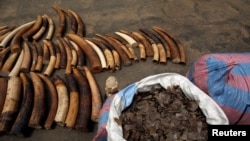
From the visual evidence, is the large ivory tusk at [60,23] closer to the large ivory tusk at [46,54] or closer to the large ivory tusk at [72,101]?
the large ivory tusk at [46,54]

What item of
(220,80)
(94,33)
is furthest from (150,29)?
(220,80)

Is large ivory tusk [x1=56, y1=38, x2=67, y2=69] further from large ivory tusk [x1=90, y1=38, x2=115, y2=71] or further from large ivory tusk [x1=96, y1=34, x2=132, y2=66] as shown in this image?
large ivory tusk [x1=96, y1=34, x2=132, y2=66]

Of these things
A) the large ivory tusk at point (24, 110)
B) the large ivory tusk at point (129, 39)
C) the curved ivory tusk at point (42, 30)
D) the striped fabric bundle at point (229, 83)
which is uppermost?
the curved ivory tusk at point (42, 30)

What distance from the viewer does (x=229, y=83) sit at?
79.1 inches

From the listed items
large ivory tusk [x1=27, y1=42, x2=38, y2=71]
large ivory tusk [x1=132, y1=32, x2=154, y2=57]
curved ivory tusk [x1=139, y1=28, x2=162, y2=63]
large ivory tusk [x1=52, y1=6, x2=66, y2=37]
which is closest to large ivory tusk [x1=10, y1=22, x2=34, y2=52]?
large ivory tusk [x1=27, y1=42, x2=38, y2=71]

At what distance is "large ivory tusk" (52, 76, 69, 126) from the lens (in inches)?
93.9

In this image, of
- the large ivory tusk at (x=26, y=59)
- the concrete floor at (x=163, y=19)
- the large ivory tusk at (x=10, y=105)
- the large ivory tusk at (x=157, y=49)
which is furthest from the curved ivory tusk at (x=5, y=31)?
the large ivory tusk at (x=157, y=49)

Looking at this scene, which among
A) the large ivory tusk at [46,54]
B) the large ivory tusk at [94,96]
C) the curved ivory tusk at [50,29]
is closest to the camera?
the large ivory tusk at [94,96]

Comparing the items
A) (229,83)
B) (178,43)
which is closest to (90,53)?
(178,43)

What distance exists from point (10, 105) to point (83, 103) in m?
0.69

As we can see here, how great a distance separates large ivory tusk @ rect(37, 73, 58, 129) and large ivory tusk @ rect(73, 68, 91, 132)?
0.24 metres

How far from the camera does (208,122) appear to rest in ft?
5.94

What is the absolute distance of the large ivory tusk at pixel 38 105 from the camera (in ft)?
7.73

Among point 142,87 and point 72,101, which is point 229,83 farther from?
point 72,101
